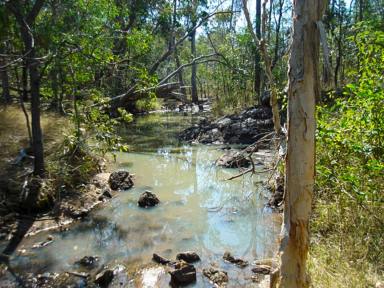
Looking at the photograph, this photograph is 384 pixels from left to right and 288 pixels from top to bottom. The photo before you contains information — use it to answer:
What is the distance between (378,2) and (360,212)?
20954 mm

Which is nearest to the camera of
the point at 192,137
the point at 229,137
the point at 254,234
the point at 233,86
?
the point at 254,234

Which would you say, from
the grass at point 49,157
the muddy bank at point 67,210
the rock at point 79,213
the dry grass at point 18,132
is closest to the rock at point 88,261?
the muddy bank at point 67,210

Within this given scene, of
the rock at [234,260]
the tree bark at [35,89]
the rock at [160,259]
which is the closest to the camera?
the rock at [234,260]

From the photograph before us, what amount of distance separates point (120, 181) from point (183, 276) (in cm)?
492

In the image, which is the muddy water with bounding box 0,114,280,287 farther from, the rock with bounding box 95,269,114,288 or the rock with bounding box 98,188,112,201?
the rock with bounding box 95,269,114,288

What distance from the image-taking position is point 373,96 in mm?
4797

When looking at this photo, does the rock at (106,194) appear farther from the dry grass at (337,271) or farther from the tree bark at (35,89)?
the dry grass at (337,271)

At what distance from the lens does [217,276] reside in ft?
17.9

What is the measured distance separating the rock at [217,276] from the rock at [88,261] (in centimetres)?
172

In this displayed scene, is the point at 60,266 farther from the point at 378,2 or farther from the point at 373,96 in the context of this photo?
the point at 378,2

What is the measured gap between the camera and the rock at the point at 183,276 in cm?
539

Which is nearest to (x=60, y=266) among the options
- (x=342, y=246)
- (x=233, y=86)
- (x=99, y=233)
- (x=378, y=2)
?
(x=99, y=233)

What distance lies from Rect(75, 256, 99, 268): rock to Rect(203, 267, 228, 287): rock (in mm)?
1716

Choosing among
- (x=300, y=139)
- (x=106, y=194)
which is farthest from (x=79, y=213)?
(x=300, y=139)
